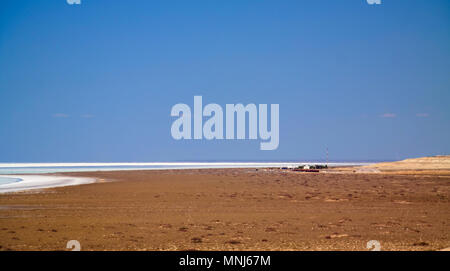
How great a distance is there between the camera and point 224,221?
1825 cm

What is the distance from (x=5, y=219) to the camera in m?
18.4

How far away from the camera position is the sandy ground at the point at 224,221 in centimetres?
1398

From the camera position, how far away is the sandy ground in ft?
45.9

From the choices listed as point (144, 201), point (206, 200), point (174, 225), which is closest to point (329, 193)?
point (206, 200)

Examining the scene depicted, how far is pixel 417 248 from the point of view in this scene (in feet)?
43.6

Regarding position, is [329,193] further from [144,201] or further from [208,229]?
[208,229]

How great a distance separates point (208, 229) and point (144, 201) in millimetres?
10441

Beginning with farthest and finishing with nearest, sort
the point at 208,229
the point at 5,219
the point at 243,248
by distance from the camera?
the point at 5,219 → the point at 208,229 → the point at 243,248

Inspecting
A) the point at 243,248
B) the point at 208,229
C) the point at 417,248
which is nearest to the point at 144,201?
the point at 208,229

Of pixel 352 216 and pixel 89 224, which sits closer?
pixel 89 224

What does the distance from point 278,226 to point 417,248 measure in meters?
5.33
